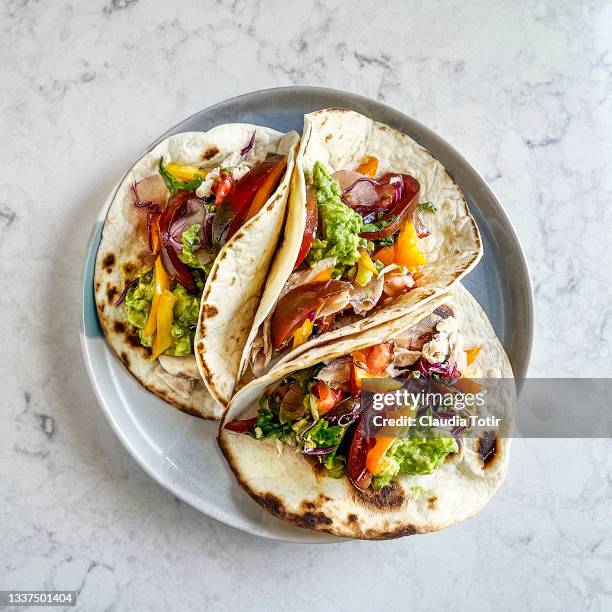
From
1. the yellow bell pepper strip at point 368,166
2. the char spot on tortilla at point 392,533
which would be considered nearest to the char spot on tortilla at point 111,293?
the yellow bell pepper strip at point 368,166

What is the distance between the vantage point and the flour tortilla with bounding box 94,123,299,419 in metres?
2.63

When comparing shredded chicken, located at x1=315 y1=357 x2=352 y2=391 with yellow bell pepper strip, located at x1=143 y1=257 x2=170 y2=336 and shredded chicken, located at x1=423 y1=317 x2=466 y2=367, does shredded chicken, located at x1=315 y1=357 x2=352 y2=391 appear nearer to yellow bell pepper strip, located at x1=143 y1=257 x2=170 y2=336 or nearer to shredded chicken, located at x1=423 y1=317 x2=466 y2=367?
shredded chicken, located at x1=423 y1=317 x2=466 y2=367

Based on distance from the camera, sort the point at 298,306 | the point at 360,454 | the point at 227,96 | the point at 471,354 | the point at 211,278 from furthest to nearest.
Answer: the point at 227,96
the point at 471,354
the point at 360,454
the point at 298,306
the point at 211,278

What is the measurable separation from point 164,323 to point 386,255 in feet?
3.28

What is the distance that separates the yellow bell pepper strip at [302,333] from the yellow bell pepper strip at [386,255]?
475 millimetres

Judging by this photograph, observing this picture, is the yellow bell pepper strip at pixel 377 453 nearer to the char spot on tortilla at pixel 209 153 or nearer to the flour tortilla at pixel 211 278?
the flour tortilla at pixel 211 278

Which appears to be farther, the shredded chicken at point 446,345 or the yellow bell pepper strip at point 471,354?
the yellow bell pepper strip at point 471,354

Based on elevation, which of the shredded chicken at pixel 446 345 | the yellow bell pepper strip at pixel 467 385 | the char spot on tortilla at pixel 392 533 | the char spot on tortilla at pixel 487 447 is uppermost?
the shredded chicken at pixel 446 345

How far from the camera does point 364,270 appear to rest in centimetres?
280

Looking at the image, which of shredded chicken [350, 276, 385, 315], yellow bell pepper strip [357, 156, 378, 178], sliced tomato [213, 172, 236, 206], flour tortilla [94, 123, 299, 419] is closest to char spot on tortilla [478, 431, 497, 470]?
shredded chicken [350, 276, 385, 315]

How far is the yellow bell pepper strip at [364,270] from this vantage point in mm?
2795

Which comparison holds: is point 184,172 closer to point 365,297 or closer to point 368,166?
point 368,166

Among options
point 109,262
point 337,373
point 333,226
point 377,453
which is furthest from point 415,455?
point 109,262

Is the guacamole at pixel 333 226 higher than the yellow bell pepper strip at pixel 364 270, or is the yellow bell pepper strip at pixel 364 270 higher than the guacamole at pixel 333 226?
the guacamole at pixel 333 226
